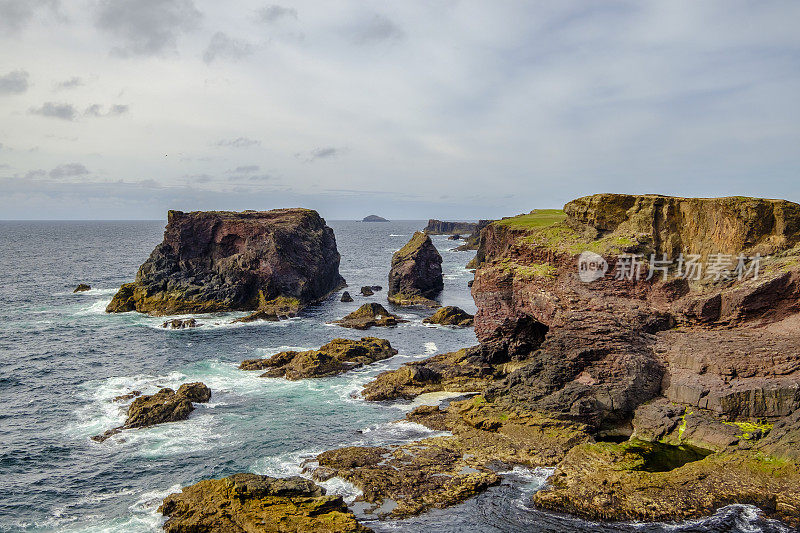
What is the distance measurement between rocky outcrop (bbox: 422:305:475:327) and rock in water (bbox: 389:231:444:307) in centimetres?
1425

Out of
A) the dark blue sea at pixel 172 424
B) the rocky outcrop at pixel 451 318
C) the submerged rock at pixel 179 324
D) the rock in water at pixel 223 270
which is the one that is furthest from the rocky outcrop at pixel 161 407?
the rocky outcrop at pixel 451 318

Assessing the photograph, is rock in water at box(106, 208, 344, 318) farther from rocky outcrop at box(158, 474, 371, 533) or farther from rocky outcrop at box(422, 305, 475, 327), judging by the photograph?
rocky outcrop at box(158, 474, 371, 533)

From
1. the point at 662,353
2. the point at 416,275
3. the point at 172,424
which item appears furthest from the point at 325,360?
the point at 416,275

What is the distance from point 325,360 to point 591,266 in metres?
26.2

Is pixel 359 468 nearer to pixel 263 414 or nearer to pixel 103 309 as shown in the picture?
pixel 263 414

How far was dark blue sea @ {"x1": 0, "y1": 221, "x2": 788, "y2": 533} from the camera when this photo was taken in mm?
26734

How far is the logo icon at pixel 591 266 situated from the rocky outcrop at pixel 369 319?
114 feet

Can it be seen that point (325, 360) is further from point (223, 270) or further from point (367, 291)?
point (367, 291)

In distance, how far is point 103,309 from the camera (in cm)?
8075

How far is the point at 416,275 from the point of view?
306 ft

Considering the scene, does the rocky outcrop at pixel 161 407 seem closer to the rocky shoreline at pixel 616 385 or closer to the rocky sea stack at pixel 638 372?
the rocky shoreline at pixel 616 385

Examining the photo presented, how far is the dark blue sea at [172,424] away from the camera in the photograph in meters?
26.7

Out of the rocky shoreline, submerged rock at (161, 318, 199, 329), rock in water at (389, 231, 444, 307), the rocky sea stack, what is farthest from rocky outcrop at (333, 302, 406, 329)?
the rocky sea stack

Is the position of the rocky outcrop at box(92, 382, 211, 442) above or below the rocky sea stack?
below
